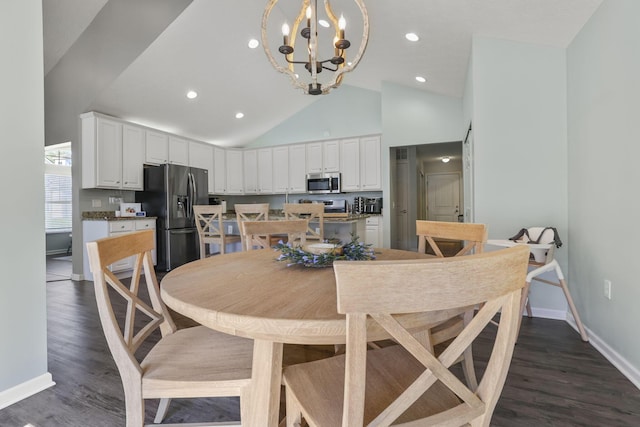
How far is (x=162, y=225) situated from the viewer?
4.81m

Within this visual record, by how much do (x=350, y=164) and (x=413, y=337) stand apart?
227 inches

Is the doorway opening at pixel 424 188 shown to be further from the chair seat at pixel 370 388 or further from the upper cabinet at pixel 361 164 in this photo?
the chair seat at pixel 370 388

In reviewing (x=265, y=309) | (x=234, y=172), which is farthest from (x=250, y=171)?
(x=265, y=309)

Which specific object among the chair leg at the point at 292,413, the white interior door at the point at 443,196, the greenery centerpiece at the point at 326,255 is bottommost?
the chair leg at the point at 292,413

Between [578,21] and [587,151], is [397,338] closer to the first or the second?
[587,151]

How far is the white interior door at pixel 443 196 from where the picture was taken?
8.95 metres

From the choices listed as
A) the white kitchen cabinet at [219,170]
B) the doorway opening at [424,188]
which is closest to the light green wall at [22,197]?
the white kitchen cabinet at [219,170]

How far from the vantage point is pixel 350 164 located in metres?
6.21

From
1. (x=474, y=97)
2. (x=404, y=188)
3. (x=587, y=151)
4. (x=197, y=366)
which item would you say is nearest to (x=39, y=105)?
(x=197, y=366)

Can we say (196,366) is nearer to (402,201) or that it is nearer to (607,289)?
(607,289)

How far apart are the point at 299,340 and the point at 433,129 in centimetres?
513

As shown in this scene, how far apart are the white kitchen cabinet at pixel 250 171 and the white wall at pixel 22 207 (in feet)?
17.0

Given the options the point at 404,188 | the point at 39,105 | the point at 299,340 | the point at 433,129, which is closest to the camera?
the point at 299,340

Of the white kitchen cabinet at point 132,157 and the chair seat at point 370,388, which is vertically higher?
the white kitchen cabinet at point 132,157
